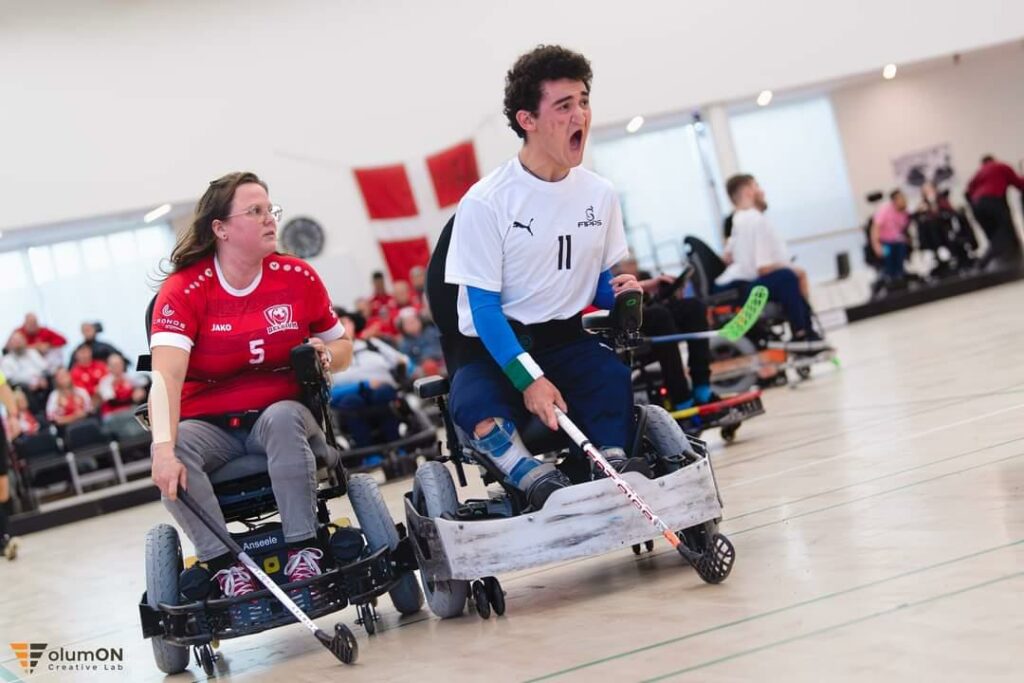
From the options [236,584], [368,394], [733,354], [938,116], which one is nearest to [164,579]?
[236,584]

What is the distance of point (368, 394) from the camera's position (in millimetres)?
9383

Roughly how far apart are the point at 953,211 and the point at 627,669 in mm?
16272

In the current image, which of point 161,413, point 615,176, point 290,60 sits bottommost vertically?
point 161,413

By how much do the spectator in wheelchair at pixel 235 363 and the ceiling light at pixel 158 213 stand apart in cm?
1266

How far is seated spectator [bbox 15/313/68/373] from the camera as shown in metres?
15.0

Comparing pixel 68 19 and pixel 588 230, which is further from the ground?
pixel 68 19

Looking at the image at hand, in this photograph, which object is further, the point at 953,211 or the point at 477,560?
the point at 953,211

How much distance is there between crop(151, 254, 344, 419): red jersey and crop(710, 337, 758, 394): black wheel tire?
468 centimetres

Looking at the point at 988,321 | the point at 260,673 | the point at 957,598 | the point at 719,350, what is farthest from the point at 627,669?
the point at 988,321

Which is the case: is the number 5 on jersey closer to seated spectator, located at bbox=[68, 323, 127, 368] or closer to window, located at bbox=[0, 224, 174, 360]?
seated spectator, located at bbox=[68, 323, 127, 368]

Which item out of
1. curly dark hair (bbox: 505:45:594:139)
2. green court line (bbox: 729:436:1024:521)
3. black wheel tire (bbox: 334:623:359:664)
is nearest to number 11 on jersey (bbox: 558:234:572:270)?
curly dark hair (bbox: 505:45:594:139)

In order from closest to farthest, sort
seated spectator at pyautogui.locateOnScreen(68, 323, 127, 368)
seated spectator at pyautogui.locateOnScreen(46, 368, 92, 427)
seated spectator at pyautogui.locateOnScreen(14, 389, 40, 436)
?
1. seated spectator at pyautogui.locateOnScreen(14, 389, 40, 436)
2. seated spectator at pyautogui.locateOnScreen(46, 368, 92, 427)
3. seated spectator at pyautogui.locateOnScreen(68, 323, 127, 368)

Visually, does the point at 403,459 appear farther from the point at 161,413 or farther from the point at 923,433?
the point at 161,413

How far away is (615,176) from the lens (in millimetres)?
20406
